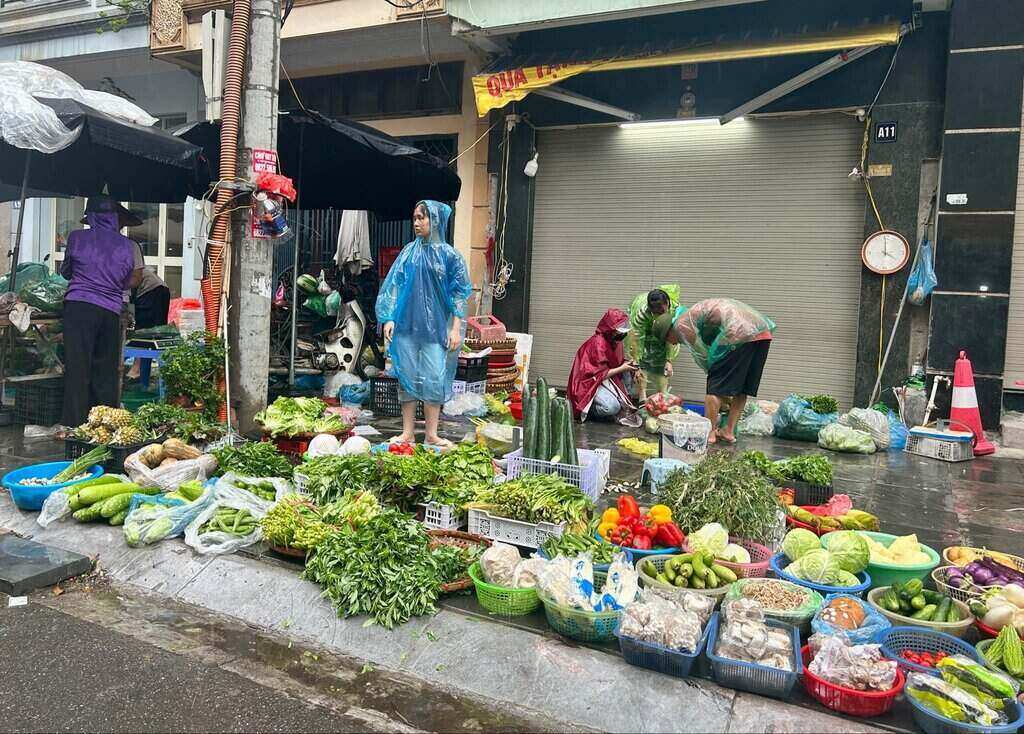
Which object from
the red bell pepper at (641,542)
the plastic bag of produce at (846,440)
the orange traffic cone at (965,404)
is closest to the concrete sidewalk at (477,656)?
the red bell pepper at (641,542)

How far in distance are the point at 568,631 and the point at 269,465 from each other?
3035 mm

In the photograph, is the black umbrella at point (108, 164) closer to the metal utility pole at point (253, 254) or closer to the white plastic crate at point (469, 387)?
the metal utility pole at point (253, 254)

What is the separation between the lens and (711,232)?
10.7 metres

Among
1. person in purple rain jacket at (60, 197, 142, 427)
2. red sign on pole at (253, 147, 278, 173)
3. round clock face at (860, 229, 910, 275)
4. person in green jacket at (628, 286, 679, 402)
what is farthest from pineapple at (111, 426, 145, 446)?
round clock face at (860, 229, 910, 275)

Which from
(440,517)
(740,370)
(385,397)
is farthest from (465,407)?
(440,517)

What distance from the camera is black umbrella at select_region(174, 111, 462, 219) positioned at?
8.79 m

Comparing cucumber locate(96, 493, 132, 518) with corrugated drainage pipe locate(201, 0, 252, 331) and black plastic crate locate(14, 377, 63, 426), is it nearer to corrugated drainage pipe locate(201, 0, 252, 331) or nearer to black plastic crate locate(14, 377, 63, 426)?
corrugated drainage pipe locate(201, 0, 252, 331)

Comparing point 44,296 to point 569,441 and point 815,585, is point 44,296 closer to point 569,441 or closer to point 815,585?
point 569,441

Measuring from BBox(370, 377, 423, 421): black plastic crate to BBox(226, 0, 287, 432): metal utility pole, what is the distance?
2315mm

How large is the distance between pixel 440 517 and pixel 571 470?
3.01 feet

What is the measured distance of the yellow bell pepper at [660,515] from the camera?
4492mm

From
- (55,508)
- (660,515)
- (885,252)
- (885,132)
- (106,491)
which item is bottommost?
(55,508)

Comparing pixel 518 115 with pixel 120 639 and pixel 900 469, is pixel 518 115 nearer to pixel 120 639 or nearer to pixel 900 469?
pixel 900 469

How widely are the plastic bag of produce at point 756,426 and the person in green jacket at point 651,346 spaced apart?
109 centimetres
